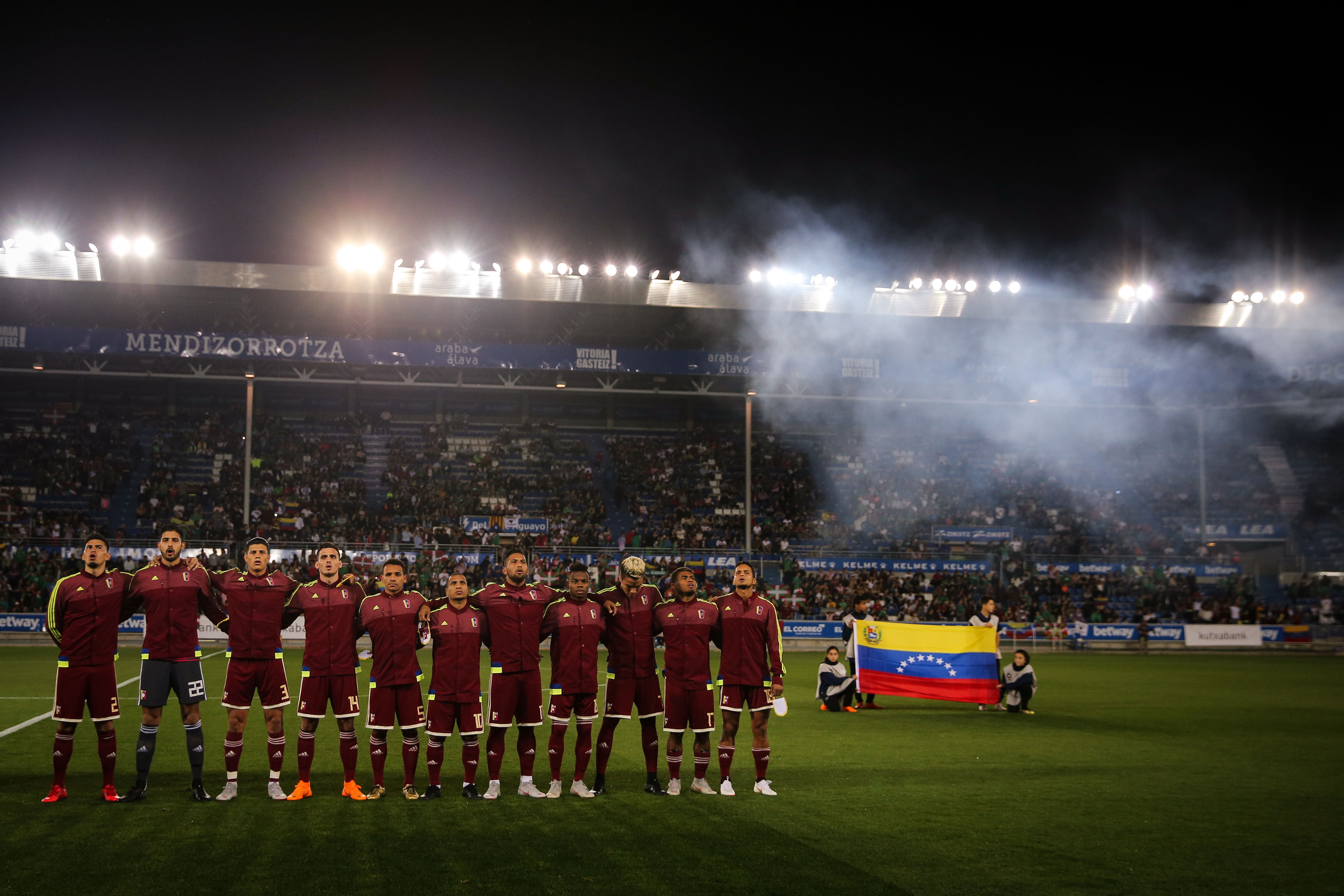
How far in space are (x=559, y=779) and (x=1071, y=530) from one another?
32.4 metres

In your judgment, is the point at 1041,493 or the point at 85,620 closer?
the point at 85,620

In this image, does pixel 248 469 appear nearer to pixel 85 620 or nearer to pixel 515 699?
A: pixel 85 620

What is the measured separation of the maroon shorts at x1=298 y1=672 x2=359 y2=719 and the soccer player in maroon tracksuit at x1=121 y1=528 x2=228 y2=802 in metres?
0.86

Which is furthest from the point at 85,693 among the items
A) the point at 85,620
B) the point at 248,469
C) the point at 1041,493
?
the point at 1041,493

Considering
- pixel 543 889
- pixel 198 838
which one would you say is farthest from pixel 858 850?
pixel 198 838

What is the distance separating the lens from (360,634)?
9.16m

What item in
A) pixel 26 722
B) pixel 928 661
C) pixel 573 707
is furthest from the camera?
pixel 928 661

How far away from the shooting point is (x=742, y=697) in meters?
9.45

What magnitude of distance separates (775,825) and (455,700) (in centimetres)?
297

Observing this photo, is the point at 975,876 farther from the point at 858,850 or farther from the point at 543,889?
the point at 543,889

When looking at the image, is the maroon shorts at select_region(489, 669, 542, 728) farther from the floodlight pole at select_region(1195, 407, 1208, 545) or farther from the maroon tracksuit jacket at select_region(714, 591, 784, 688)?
the floodlight pole at select_region(1195, 407, 1208, 545)

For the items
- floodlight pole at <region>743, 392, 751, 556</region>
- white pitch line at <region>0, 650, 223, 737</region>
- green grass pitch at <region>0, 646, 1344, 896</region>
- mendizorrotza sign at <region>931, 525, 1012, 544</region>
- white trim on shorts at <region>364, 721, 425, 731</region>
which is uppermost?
floodlight pole at <region>743, 392, 751, 556</region>

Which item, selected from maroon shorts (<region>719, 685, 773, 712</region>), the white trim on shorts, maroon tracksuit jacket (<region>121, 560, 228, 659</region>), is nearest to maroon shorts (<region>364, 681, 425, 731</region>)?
the white trim on shorts

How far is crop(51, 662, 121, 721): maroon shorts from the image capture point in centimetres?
846
